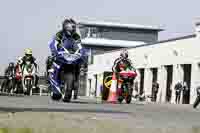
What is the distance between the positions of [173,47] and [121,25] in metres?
71.2

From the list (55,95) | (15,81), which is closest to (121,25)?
(15,81)

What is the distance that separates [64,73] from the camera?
1739cm

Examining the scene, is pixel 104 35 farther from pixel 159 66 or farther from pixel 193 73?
pixel 193 73

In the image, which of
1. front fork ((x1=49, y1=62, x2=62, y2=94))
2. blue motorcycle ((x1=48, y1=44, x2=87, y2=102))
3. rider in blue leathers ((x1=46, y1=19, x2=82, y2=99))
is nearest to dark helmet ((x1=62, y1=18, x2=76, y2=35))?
rider in blue leathers ((x1=46, y1=19, x2=82, y2=99))

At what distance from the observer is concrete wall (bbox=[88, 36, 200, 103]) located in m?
54.9

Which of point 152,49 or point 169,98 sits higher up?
point 152,49

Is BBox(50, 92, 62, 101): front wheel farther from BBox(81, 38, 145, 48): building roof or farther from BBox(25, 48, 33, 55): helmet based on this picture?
BBox(81, 38, 145, 48): building roof

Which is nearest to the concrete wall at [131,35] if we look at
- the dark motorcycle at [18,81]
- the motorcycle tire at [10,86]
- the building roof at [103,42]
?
the building roof at [103,42]

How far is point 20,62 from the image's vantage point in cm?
2600

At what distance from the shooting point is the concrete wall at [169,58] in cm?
5486

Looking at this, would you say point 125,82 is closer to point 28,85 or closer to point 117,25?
point 28,85

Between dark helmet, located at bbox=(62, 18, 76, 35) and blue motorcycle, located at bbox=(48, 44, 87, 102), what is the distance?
50 centimetres

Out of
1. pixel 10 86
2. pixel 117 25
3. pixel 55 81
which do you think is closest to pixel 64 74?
pixel 55 81

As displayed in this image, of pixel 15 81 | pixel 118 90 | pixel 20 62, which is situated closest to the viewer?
pixel 118 90
